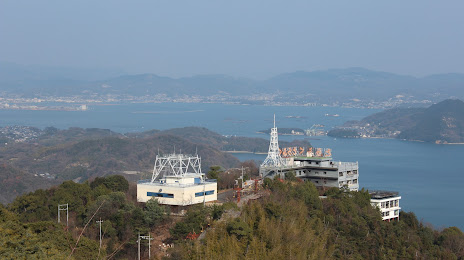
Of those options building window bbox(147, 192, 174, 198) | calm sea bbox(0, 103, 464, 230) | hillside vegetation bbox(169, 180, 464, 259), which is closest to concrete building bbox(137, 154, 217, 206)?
building window bbox(147, 192, 174, 198)

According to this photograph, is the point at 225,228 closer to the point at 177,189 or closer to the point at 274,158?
the point at 177,189

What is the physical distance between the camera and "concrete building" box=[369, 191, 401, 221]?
26.8 metres

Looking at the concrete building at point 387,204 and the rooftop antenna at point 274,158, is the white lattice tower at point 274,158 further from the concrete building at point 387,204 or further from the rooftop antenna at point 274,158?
the concrete building at point 387,204

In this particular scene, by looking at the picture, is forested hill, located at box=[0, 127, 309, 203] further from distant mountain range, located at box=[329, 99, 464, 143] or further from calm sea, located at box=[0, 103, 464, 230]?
distant mountain range, located at box=[329, 99, 464, 143]

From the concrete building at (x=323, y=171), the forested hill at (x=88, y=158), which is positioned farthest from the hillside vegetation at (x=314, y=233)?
the forested hill at (x=88, y=158)

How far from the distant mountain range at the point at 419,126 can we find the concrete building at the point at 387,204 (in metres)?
92.7

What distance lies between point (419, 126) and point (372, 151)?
30.7 m

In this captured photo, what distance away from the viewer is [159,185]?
20.8m

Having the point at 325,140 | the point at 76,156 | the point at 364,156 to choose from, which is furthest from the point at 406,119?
the point at 76,156

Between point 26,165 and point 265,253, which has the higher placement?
point 265,253

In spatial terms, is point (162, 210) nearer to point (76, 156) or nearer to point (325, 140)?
point (76, 156)

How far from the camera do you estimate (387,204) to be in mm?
27266

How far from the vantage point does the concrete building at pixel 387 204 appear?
26.8m

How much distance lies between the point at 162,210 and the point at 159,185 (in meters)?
2.01
